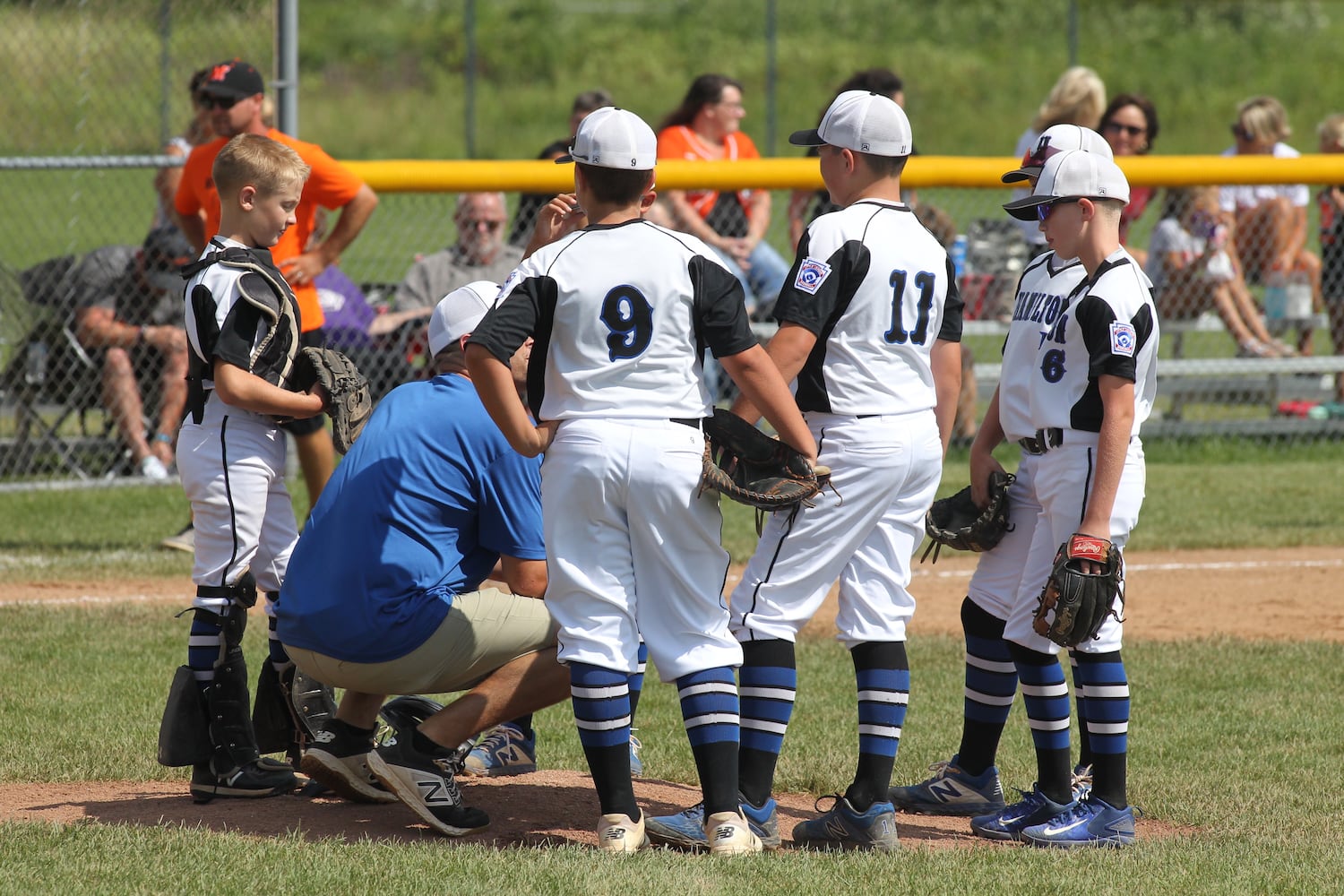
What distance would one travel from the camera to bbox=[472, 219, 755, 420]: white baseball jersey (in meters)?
3.90

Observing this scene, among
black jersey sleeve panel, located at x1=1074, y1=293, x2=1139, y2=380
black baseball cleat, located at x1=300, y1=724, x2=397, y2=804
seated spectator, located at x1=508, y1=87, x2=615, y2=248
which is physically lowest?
black baseball cleat, located at x1=300, y1=724, x2=397, y2=804

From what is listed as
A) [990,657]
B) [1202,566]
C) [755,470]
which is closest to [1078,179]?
[755,470]

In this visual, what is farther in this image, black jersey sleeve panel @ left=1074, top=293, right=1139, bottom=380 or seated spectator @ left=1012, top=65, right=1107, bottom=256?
seated spectator @ left=1012, top=65, right=1107, bottom=256

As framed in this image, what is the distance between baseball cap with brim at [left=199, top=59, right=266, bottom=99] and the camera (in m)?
7.03

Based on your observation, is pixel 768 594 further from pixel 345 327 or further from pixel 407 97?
pixel 407 97

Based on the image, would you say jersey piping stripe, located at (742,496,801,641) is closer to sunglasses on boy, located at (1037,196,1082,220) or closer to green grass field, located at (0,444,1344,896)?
green grass field, located at (0,444,1344,896)

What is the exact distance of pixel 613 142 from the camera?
3883mm

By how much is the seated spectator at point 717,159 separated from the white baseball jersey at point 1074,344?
5.11 m

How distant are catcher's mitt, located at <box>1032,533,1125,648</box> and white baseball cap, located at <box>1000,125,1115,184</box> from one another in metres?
1.11

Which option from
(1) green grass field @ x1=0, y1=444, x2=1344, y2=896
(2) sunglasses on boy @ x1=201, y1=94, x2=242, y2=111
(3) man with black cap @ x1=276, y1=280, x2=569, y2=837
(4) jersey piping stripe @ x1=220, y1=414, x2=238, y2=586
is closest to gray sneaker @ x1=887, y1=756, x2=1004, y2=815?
(1) green grass field @ x1=0, y1=444, x2=1344, y2=896

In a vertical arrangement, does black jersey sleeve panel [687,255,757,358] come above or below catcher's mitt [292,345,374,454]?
above

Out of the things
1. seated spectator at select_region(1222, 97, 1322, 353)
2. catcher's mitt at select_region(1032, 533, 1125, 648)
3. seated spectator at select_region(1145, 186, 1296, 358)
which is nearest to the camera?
catcher's mitt at select_region(1032, 533, 1125, 648)

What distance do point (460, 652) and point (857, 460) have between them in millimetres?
1159

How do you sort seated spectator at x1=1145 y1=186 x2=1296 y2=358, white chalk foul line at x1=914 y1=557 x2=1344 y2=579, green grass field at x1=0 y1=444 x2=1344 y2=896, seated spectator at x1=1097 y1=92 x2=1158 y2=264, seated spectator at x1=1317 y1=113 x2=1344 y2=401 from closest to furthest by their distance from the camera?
green grass field at x1=0 y1=444 x2=1344 y2=896, white chalk foul line at x1=914 y1=557 x2=1344 y2=579, seated spectator at x1=1097 y1=92 x2=1158 y2=264, seated spectator at x1=1145 y1=186 x2=1296 y2=358, seated spectator at x1=1317 y1=113 x2=1344 y2=401
